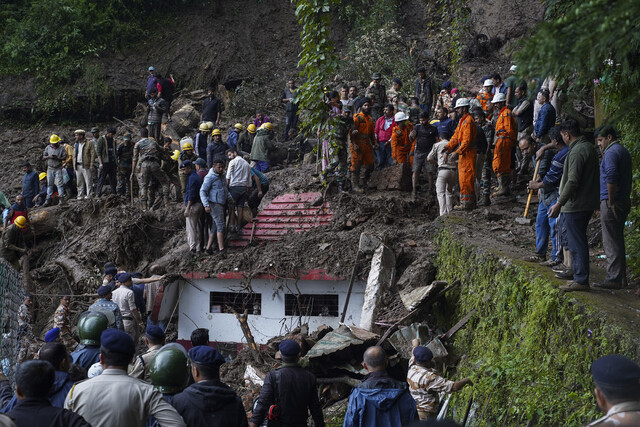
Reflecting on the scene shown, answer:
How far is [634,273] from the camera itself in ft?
26.1

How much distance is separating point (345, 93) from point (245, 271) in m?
7.03

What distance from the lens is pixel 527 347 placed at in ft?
23.7

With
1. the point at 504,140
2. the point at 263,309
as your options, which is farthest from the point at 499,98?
the point at 263,309

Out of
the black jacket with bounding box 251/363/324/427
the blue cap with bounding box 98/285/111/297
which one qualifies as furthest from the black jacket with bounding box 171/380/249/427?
the blue cap with bounding box 98/285/111/297

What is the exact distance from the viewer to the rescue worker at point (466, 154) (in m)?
12.4

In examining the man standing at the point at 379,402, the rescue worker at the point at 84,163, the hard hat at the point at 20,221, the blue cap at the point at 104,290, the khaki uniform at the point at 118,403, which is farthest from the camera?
the rescue worker at the point at 84,163

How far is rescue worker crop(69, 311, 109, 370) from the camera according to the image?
631 cm

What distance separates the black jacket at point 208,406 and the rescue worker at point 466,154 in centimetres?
865

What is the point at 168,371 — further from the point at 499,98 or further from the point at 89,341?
the point at 499,98

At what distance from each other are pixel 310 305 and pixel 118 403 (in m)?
8.63

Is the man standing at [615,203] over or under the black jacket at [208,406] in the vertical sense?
over

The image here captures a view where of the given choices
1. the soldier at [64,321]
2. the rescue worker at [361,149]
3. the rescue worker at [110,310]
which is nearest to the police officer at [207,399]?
the rescue worker at [110,310]

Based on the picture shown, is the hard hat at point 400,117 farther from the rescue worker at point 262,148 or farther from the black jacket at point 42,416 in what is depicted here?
the black jacket at point 42,416

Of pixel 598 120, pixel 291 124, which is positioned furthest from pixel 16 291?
pixel 291 124
